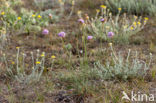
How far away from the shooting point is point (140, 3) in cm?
484

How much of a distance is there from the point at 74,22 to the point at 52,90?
7.89 ft

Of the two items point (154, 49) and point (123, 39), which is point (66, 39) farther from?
point (154, 49)

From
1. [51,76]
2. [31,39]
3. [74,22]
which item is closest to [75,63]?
[51,76]

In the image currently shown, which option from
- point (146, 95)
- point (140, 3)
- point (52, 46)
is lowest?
point (146, 95)

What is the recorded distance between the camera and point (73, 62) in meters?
3.16

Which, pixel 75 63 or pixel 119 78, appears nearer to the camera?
pixel 119 78

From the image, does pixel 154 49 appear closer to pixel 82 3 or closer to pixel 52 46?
pixel 52 46

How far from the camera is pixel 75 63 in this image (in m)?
3.17

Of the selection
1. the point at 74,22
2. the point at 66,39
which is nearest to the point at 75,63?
the point at 66,39

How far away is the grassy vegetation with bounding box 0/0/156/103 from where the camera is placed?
2.50 m

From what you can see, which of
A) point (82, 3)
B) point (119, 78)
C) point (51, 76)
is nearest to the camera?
point (119, 78)

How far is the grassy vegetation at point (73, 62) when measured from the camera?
8.20 ft

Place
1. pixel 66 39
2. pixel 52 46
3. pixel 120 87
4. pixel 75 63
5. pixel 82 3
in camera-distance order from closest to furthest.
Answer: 1. pixel 120 87
2. pixel 75 63
3. pixel 52 46
4. pixel 66 39
5. pixel 82 3

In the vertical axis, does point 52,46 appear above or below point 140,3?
below
